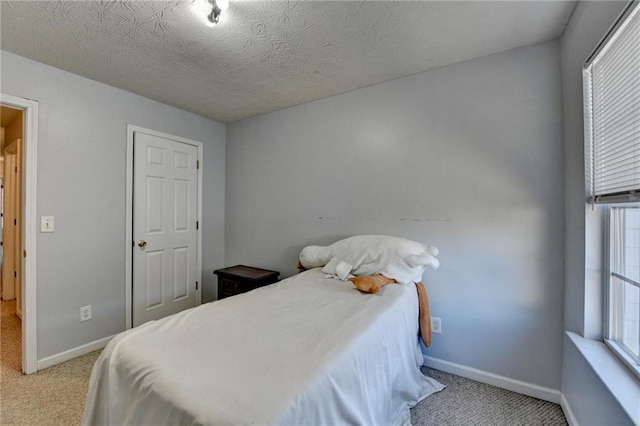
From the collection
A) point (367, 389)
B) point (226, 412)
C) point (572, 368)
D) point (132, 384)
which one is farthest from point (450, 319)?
point (132, 384)

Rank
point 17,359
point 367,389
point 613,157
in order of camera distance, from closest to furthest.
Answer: point 367,389, point 613,157, point 17,359

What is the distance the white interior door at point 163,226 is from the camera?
273 cm

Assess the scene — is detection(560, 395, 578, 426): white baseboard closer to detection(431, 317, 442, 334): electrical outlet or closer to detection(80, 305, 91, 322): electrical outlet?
detection(431, 317, 442, 334): electrical outlet

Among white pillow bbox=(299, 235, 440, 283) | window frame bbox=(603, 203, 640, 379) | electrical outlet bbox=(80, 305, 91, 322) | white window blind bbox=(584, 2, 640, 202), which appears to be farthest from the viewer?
electrical outlet bbox=(80, 305, 91, 322)

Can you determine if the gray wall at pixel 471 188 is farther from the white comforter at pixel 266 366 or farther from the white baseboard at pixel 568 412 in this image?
the white comforter at pixel 266 366

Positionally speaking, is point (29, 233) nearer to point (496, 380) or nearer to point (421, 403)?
point (421, 403)

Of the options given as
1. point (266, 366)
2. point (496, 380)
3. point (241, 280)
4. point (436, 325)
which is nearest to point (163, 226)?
point (241, 280)

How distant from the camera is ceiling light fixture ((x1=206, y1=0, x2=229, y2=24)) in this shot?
1407 millimetres

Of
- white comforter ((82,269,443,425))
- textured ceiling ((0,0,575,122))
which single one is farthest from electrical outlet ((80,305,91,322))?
textured ceiling ((0,0,575,122))

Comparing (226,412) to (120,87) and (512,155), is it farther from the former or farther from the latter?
(120,87)

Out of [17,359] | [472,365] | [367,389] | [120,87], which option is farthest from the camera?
[120,87]

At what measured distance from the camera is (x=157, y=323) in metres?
1.31

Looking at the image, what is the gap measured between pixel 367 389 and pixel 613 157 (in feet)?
4.90

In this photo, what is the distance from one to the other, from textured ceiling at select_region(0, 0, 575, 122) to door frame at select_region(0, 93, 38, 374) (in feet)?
1.63
